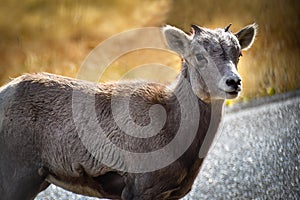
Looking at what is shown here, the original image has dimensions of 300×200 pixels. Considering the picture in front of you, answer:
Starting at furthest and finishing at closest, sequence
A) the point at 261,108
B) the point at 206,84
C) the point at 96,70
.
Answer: the point at 261,108
the point at 96,70
the point at 206,84

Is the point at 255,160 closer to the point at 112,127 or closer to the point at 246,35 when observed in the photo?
the point at 246,35

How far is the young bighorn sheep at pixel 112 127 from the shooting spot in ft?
11.6

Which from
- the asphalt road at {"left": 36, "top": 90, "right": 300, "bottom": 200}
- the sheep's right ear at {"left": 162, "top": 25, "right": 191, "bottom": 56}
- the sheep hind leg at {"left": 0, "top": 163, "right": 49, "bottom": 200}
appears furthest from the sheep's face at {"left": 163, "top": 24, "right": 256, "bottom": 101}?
the sheep hind leg at {"left": 0, "top": 163, "right": 49, "bottom": 200}

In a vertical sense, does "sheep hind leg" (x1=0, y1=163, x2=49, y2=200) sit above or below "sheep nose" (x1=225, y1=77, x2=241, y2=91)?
below

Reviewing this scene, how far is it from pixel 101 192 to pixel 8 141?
62 cm

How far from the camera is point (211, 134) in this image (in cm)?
367

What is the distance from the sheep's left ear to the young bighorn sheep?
0.20 meters

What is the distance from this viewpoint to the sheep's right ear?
3678mm

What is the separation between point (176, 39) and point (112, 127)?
25.9 inches

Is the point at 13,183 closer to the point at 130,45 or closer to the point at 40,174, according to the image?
the point at 40,174

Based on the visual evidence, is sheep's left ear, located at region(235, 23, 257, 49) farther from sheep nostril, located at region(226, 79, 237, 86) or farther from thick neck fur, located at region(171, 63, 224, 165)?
sheep nostril, located at region(226, 79, 237, 86)

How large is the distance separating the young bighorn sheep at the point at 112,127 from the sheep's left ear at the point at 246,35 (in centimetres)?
20

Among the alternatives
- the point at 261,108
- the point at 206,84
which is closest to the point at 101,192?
the point at 206,84

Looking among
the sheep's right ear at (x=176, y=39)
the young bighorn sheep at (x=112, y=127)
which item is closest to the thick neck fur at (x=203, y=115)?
the young bighorn sheep at (x=112, y=127)
